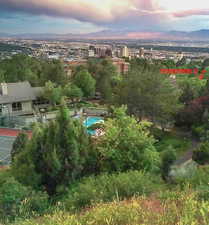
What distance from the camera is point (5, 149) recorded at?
15273 mm

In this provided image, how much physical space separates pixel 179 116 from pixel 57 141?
14.9 m

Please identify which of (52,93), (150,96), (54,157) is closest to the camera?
(54,157)

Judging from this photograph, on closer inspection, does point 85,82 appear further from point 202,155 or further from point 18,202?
point 18,202

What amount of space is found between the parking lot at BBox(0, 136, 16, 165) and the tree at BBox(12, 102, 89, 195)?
515 centimetres

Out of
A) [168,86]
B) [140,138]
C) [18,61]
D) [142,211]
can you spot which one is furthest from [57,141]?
[18,61]

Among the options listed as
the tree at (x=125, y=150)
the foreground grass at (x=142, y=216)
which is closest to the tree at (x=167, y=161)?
the tree at (x=125, y=150)

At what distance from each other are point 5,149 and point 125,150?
9.18 m

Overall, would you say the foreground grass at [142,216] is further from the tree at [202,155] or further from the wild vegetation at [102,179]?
the tree at [202,155]

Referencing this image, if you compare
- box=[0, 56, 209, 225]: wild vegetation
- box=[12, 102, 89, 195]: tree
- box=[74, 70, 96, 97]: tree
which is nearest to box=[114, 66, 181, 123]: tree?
box=[0, 56, 209, 225]: wild vegetation

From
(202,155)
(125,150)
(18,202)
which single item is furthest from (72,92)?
(18,202)

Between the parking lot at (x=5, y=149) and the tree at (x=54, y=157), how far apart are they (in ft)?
16.9

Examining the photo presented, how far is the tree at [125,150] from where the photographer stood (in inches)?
352

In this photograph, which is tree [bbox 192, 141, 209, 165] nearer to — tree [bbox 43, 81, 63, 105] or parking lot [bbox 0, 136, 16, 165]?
parking lot [bbox 0, 136, 16, 165]

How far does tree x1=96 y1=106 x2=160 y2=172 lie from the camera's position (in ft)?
29.3
